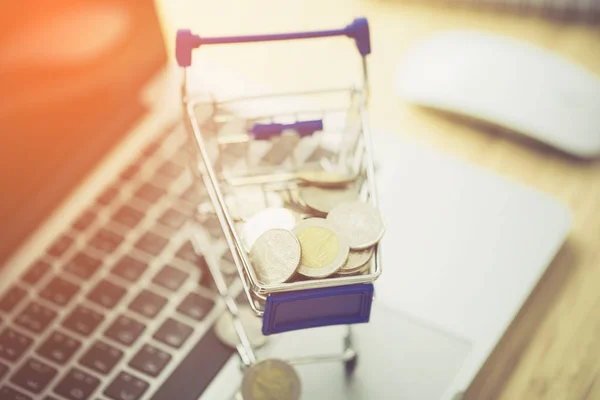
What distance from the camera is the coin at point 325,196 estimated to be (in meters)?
0.60

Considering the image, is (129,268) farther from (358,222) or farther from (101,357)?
(358,222)

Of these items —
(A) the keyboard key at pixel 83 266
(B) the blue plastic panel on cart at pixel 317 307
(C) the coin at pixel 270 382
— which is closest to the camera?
(B) the blue plastic panel on cart at pixel 317 307

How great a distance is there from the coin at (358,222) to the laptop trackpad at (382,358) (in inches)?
6.2

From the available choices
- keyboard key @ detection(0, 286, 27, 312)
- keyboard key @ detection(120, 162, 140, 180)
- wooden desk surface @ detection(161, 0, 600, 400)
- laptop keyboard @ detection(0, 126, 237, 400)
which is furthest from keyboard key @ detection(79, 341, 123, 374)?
wooden desk surface @ detection(161, 0, 600, 400)

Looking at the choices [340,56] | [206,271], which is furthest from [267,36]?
[340,56]

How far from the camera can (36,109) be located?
0.70m

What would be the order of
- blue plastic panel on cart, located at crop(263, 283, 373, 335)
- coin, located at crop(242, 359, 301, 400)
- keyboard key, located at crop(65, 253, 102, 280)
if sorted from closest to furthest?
blue plastic panel on cart, located at crop(263, 283, 373, 335)
coin, located at crop(242, 359, 301, 400)
keyboard key, located at crop(65, 253, 102, 280)

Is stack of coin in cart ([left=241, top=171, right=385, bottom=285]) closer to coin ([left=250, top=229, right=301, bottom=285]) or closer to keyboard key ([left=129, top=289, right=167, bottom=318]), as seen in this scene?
coin ([left=250, top=229, right=301, bottom=285])

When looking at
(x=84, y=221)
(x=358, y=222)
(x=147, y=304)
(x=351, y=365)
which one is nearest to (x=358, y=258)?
(x=358, y=222)

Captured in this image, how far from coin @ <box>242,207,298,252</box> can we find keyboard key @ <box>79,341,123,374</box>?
7.6 inches

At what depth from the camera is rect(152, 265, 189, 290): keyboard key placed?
68cm

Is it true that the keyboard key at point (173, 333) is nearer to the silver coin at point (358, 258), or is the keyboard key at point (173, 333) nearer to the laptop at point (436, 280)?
the laptop at point (436, 280)

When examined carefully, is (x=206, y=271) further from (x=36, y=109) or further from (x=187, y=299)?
(x=36, y=109)

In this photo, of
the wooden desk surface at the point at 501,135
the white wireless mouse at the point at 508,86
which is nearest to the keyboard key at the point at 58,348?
the wooden desk surface at the point at 501,135
